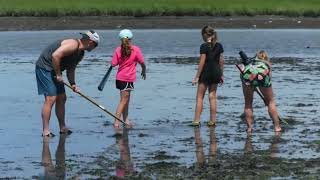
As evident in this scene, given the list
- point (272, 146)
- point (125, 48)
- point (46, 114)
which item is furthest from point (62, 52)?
point (272, 146)

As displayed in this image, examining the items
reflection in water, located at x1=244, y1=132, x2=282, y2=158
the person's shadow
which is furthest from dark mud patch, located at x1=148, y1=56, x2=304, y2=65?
the person's shadow

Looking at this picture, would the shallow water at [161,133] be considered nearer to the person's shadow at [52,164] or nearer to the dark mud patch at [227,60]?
the person's shadow at [52,164]

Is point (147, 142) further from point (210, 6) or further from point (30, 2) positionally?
point (30, 2)

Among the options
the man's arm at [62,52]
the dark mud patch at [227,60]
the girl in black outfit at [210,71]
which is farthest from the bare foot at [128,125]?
the dark mud patch at [227,60]

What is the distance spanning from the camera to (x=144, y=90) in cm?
1967

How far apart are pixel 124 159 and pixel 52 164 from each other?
0.93m

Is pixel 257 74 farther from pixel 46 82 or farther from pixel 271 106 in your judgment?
pixel 46 82

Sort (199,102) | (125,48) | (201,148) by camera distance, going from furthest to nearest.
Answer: (199,102) < (125,48) < (201,148)

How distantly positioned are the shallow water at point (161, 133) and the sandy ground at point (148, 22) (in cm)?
2365

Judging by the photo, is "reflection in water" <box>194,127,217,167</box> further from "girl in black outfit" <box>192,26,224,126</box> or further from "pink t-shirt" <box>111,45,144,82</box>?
"pink t-shirt" <box>111,45,144,82</box>

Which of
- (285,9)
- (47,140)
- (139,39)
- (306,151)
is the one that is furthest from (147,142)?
(285,9)

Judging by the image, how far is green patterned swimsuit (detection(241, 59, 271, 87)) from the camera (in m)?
13.8

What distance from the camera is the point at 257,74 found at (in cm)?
1375

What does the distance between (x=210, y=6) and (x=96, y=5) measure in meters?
7.44
